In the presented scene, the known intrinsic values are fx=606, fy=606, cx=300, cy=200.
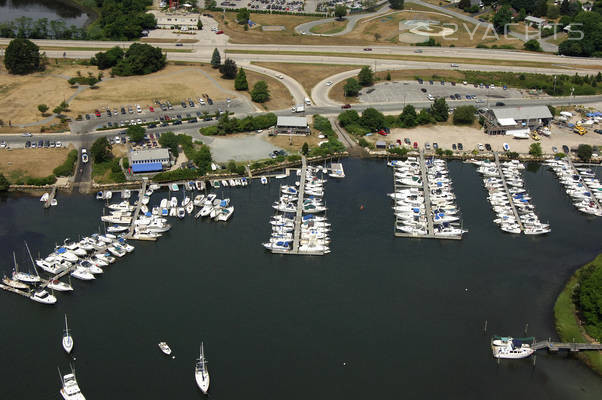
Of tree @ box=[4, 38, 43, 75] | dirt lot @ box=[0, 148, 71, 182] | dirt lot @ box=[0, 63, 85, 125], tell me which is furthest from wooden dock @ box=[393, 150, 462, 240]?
A: tree @ box=[4, 38, 43, 75]

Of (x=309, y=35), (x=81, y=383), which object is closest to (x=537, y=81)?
A: (x=309, y=35)

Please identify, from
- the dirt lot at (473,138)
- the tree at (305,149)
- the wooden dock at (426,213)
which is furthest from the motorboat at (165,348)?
the dirt lot at (473,138)

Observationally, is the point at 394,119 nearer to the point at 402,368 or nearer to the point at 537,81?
the point at 537,81

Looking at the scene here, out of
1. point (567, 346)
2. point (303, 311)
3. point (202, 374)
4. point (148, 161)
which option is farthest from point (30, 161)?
point (567, 346)

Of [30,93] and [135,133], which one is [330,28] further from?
[135,133]

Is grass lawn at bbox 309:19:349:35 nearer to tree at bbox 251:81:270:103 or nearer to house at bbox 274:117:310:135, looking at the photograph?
tree at bbox 251:81:270:103
